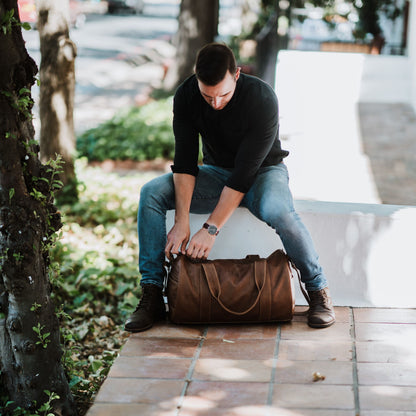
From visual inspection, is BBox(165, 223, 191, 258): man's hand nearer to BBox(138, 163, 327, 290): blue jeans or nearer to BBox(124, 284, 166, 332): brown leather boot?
BBox(138, 163, 327, 290): blue jeans

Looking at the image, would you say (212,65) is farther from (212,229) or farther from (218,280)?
(218,280)

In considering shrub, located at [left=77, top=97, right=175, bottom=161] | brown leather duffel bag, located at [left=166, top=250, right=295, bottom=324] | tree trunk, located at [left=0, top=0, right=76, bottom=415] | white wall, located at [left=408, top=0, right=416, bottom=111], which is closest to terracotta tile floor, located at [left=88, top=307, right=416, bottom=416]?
brown leather duffel bag, located at [left=166, top=250, right=295, bottom=324]

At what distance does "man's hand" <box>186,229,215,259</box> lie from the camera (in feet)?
10.6

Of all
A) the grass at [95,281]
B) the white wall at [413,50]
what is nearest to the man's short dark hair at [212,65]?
the grass at [95,281]

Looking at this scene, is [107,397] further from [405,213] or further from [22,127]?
[405,213]

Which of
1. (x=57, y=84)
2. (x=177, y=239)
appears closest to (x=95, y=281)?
(x=177, y=239)

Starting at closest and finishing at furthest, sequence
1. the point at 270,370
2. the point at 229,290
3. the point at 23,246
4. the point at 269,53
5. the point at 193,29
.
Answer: the point at 23,246, the point at 270,370, the point at 229,290, the point at 269,53, the point at 193,29

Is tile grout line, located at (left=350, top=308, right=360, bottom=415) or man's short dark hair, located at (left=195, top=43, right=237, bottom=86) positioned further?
man's short dark hair, located at (left=195, top=43, right=237, bottom=86)

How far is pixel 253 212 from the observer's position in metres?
3.43

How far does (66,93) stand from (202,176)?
10.2 ft

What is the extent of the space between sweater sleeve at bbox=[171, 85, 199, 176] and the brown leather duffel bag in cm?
50

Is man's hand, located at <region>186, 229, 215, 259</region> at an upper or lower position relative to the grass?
upper

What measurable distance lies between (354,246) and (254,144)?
845mm

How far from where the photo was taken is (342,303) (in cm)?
358
